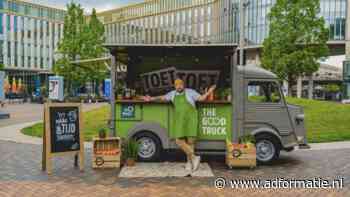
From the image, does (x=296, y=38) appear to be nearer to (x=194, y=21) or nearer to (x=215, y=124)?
(x=215, y=124)

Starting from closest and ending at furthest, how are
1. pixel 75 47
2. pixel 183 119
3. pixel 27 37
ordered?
pixel 183 119 → pixel 75 47 → pixel 27 37

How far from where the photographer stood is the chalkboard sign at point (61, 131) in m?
7.88

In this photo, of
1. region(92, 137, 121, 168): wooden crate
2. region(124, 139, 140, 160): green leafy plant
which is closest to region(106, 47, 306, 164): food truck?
region(124, 139, 140, 160): green leafy plant

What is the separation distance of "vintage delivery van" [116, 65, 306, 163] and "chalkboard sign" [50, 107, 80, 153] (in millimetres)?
1136

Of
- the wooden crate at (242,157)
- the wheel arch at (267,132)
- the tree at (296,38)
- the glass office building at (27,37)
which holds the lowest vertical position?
the wooden crate at (242,157)

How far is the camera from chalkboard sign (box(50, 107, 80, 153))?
7977 millimetres

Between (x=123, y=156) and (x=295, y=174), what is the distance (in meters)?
3.76

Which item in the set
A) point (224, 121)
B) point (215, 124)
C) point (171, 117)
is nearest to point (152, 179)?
point (171, 117)

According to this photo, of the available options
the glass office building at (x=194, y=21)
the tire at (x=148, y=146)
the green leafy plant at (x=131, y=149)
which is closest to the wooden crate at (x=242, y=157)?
the tire at (x=148, y=146)

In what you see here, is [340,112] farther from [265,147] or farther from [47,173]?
[47,173]

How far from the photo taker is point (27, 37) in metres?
78.6

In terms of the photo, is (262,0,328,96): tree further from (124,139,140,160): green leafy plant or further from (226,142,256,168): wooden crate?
(124,139,140,160): green leafy plant

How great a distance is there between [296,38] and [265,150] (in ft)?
82.9

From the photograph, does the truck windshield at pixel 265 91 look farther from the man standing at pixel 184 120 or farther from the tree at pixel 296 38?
the tree at pixel 296 38
